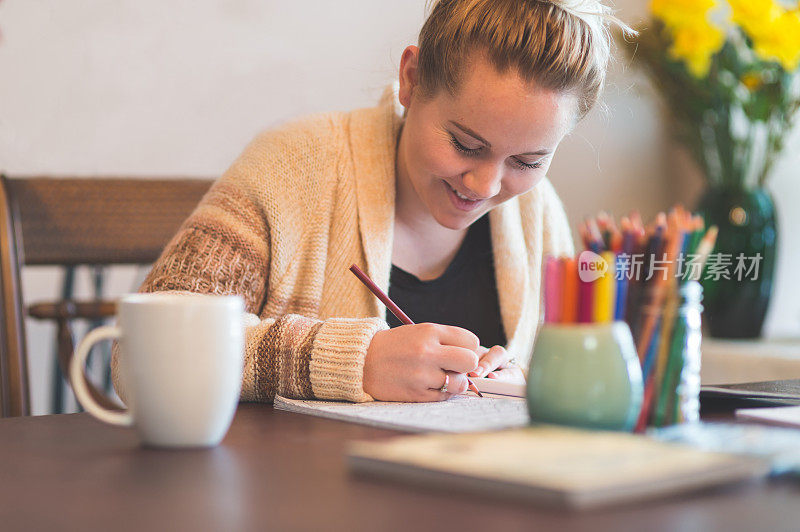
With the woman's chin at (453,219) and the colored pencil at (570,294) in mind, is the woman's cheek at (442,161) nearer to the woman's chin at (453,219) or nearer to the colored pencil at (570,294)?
the woman's chin at (453,219)

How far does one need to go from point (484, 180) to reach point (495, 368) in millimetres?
270

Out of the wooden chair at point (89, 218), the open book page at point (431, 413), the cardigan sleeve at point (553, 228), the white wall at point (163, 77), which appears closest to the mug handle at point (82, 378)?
the open book page at point (431, 413)

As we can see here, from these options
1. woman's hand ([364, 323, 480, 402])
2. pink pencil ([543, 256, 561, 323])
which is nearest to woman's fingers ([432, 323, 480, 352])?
woman's hand ([364, 323, 480, 402])

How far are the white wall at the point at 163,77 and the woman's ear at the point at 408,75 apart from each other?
1.67 feet

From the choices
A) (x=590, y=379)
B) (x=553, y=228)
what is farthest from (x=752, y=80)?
(x=590, y=379)

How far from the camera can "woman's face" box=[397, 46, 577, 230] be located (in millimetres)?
1133

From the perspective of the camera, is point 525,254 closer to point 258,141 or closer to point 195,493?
point 258,141

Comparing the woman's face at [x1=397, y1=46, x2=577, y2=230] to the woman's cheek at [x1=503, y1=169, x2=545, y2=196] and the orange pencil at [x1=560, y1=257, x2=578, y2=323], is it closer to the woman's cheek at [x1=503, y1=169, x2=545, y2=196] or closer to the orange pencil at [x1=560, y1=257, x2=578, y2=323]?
the woman's cheek at [x1=503, y1=169, x2=545, y2=196]

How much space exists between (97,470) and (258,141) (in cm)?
83

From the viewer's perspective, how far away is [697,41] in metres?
2.37

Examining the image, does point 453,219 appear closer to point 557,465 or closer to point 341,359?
point 341,359

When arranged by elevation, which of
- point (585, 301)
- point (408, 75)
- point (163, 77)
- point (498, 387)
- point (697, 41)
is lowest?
point (498, 387)

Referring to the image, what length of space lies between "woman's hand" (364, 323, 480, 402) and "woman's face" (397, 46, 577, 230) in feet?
1.03

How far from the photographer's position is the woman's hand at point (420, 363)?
0.88 metres
